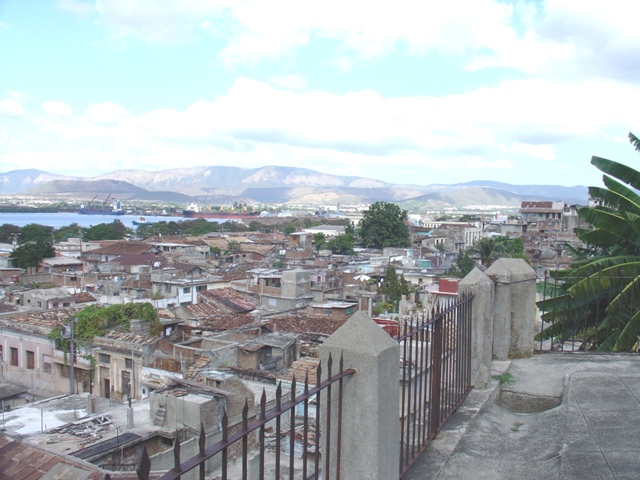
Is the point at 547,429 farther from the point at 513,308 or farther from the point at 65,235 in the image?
the point at 65,235

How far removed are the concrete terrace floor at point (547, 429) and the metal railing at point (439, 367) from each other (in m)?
0.11

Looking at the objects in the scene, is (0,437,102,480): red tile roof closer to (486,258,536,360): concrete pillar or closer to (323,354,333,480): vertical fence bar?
(323,354,333,480): vertical fence bar

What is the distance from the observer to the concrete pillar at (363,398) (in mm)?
3178

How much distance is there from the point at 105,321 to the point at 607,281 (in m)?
20.1

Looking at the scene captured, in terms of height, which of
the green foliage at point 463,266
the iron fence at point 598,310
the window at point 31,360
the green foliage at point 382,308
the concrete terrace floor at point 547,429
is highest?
the iron fence at point 598,310

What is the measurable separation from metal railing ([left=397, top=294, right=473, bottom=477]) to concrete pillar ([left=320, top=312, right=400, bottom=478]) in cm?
78

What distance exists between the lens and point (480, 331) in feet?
19.5

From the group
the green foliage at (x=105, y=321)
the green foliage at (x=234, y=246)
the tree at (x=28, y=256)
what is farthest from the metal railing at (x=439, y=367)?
the green foliage at (x=234, y=246)

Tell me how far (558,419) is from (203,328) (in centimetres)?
2088

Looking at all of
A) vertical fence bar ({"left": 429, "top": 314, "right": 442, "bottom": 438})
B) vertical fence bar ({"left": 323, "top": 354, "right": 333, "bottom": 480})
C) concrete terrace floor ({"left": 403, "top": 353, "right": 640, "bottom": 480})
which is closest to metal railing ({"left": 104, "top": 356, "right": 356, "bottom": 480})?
vertical fence bar ({"left": 323, "top": 354, "right": 333, "bottom": 480})

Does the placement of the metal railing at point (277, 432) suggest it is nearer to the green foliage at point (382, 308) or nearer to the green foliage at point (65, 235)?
the green foliage at point (382, 308)

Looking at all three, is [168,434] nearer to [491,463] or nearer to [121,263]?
[491,463]

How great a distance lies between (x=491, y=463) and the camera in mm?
4383

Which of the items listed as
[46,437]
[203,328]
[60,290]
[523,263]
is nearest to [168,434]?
[46,437]
